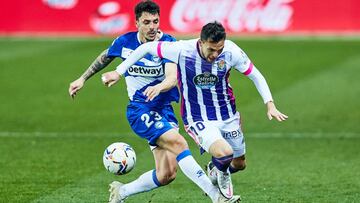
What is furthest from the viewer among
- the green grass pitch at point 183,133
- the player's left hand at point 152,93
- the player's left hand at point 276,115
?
the green grass pitch at point 183,133

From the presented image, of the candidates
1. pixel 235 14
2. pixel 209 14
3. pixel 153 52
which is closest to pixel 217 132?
pixel 153 52

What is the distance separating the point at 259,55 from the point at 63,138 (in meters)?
11.0

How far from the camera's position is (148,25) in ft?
30.5

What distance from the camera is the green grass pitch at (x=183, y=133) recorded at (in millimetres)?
10070

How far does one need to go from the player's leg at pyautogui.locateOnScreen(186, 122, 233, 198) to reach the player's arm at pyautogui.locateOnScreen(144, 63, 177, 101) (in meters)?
0.61

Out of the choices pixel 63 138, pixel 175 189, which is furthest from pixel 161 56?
pixel 63 138

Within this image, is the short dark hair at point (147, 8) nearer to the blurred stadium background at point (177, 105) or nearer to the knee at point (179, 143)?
the knee at point (179, 143)

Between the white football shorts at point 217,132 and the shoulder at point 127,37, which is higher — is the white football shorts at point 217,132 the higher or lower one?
the lower one

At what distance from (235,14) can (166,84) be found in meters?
18.1

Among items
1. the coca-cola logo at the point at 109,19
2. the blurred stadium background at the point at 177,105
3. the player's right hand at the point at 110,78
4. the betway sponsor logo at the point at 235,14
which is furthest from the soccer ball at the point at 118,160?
the coca-cola logo at the point at 109,19

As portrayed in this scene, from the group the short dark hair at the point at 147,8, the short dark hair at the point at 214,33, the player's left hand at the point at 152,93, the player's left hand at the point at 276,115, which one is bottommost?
the player's left hand at the point at 276,115

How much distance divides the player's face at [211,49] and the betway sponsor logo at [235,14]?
17256mm

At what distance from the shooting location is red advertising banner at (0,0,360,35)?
86.2 feet

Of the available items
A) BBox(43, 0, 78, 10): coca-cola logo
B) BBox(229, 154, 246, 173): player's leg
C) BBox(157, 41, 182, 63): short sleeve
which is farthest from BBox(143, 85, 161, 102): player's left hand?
BBox(43, 0, 78, 10): coca-cola logo
